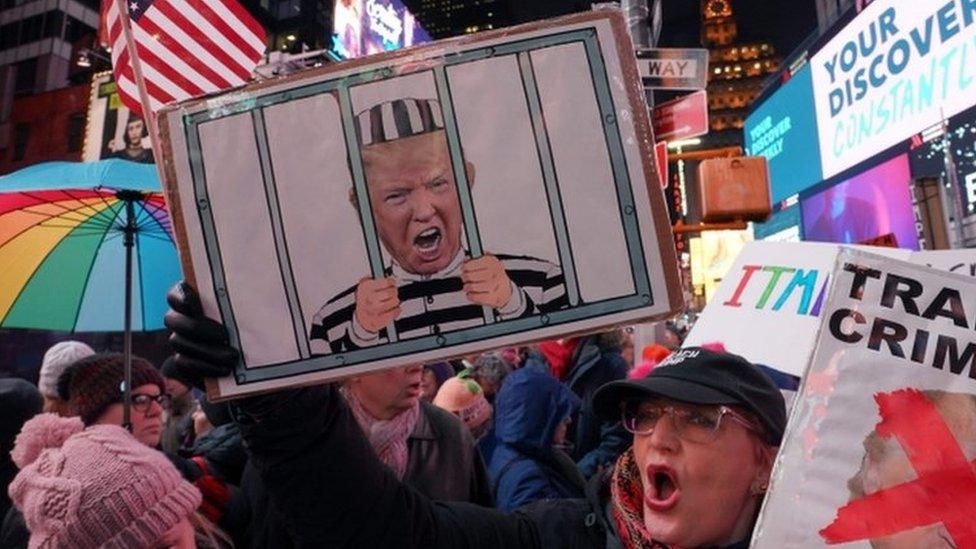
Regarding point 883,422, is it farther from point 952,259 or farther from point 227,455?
point 227,455

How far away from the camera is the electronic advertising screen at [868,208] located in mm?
10664

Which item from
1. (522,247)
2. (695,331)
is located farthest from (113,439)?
(695,331)

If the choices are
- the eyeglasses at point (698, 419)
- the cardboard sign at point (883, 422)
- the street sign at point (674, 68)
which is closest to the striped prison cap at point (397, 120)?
the cardboard sign at point (883, 422)

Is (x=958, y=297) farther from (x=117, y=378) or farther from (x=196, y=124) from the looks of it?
(x=117, y=378)

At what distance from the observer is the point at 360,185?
1659mm

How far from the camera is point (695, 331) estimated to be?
12.5 ft

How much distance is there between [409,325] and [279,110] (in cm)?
55

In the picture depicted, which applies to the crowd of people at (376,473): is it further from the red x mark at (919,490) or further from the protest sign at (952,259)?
the protest sign at (952,259)

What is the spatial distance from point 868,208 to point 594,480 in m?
11.0

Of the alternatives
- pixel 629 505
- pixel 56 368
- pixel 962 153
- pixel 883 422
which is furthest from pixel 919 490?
pixel 962 153

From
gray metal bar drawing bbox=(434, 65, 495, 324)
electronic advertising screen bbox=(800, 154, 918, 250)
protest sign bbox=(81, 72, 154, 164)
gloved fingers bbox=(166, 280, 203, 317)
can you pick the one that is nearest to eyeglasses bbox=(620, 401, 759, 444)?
gray metal bar drawing bbox=(434, 65, 495, 324)

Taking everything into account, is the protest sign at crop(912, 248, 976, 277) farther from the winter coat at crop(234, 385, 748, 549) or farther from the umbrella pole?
the umbrella pole

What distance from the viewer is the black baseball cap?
81.8 inches

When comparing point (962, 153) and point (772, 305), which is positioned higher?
point (962, 153)
